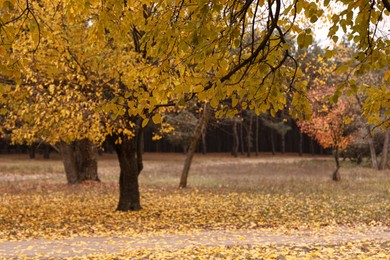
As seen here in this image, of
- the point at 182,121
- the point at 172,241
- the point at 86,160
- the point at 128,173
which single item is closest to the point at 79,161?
the point at 86,160

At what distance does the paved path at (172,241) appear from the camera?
10289 mm

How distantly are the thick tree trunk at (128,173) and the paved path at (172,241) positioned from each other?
14.4 ft

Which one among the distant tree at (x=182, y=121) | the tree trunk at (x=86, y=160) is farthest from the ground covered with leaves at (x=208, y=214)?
the distant tree at (x=182, y=121)

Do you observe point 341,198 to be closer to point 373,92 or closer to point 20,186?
point 373,92

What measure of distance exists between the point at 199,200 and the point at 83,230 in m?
7.53

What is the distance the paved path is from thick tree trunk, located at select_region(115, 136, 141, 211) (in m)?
4.40

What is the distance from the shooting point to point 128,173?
53.9 feet

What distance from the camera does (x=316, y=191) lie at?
78.2ft

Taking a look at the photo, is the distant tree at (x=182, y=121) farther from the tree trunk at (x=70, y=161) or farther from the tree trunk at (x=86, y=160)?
the tree trunk at (x=70, y=161)

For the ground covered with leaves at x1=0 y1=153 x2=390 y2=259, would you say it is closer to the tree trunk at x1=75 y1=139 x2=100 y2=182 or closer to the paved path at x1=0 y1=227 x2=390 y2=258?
the paved path at x1=0 y1=227 x2=390 y2=258

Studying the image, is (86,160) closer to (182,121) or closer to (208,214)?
(182,121)

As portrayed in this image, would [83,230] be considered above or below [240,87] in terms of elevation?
below

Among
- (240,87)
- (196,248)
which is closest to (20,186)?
(196,248)

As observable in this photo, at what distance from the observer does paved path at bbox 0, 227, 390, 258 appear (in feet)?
33.8
